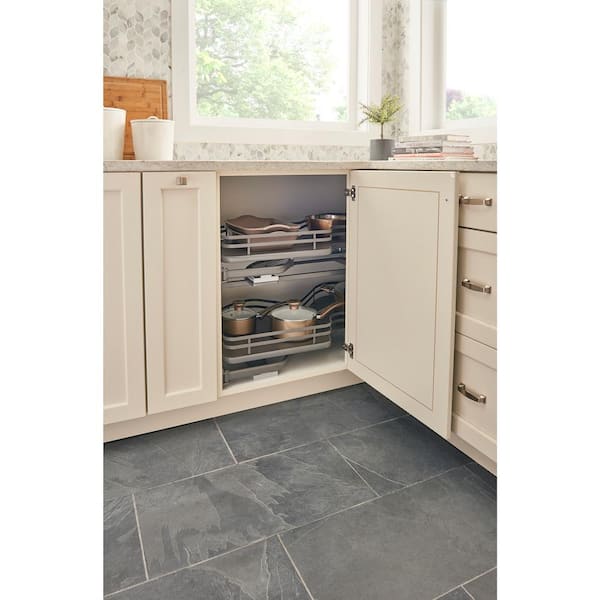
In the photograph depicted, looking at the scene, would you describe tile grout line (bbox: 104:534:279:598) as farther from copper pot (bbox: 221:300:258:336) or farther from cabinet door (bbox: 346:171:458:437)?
copper pot (bbox: 221:300:258:336)

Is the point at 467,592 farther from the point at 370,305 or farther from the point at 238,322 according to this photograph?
the point at 238,322

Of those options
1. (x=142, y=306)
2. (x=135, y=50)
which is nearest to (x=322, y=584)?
(x=142, y=306)

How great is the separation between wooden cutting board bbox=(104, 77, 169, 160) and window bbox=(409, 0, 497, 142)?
1180mm

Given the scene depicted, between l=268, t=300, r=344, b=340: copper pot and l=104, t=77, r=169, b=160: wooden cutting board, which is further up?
l=104, t=77, r=169, b=160: wooden cutting board

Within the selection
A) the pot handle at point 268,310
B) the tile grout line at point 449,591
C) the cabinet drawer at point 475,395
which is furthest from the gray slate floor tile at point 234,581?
the pot handle at point 268,310

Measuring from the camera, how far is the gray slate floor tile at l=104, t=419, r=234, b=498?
1.57m

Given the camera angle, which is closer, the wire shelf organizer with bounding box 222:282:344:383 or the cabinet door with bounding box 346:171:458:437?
the cabinet door with bounding box 346:171:458:437

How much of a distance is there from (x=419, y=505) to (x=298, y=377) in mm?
730

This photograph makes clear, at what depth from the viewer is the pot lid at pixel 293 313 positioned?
2.14m

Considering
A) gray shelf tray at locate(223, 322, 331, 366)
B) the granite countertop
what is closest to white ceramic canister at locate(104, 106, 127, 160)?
the granite countertop

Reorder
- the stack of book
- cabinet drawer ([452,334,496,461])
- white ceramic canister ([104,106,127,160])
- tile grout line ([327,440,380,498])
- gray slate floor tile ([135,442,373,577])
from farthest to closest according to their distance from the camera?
the stack of book → white ceramic canister ([104,106,127,160]) → tile grout line ([327,440,380,498]) → cabinet drawer ([452,334,496,461]) → gray slate floor tile ([135,442,373,577])

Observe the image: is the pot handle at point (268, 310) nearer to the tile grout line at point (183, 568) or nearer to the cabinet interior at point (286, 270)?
the cabinet interior at point (286, 270)
